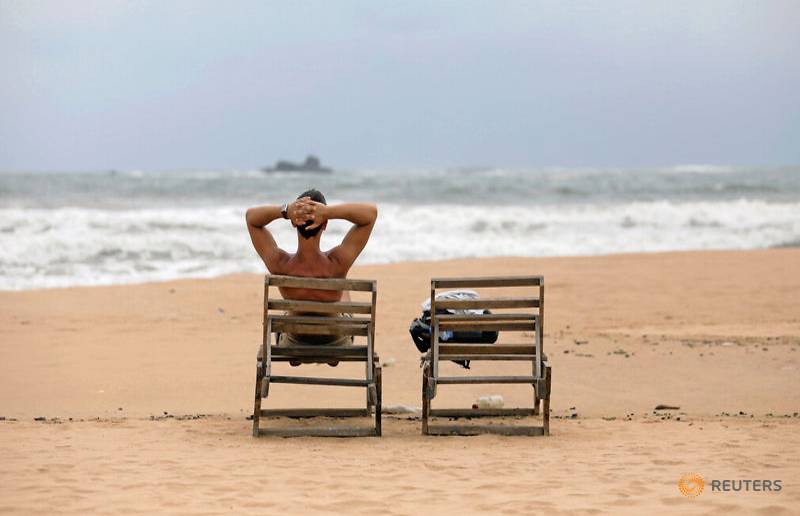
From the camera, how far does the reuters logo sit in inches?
203

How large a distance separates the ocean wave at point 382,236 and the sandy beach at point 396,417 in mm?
4097

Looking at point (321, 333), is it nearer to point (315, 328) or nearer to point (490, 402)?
point (315, 328)

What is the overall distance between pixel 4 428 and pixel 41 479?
5.55 feet

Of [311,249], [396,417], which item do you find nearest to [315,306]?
[311,249]

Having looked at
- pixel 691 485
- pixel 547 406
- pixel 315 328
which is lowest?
pixel 691 485

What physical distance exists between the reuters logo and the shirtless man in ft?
8.41

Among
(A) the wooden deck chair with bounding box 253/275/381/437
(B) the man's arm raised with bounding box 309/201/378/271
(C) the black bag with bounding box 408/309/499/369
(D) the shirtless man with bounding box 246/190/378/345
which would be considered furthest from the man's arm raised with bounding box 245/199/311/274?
(C) the black bag with bounding box 408/309/499/369

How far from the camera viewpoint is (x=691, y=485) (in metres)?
5.31

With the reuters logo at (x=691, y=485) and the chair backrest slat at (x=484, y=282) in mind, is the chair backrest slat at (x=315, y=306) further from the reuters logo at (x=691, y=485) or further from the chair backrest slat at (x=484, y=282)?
the reuters logo at (x=691, y=485)

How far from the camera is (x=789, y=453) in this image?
6082 mm

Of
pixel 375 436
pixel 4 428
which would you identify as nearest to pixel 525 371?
pixel 375 436

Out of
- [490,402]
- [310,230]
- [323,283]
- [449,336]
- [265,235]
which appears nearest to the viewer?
[323,283]

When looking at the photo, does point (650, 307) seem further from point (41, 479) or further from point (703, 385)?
point (41, 479)

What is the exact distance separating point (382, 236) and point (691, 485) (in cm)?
2138
